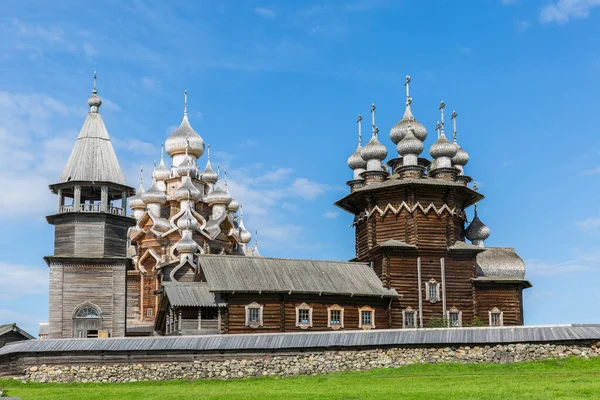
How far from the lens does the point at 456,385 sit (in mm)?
23141

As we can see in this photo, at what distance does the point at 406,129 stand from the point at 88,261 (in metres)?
16.9

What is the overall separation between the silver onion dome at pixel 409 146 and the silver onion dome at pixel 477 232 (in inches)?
200

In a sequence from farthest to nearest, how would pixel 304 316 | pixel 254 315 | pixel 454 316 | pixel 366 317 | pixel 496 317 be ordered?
pixel 496 317
pixel 454 316
pixel 366 317
pixel 304 316
pixel 254 315

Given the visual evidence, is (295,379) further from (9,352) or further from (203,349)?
(9,352)

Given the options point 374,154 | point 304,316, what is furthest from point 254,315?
point 374,154

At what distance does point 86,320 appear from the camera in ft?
136

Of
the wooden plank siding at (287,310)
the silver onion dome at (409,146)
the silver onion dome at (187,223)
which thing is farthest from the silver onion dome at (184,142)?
the wooden plank siding at (287,310)

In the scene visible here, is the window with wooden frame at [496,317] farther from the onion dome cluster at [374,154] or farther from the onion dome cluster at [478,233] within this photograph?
the onion dome cluster at [374,154]

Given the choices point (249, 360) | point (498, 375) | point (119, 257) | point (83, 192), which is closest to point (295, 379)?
point (249, 360)

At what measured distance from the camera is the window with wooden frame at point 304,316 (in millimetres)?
38438

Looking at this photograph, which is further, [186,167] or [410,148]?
[186,167]

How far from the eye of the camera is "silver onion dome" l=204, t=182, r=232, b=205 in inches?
2255

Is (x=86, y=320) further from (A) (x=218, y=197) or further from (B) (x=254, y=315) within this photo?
(A) (x=218, y=197)

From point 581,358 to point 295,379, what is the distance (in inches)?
368
